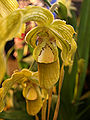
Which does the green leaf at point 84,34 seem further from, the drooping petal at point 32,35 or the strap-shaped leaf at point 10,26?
the strap-shaped leaf at point 10,26

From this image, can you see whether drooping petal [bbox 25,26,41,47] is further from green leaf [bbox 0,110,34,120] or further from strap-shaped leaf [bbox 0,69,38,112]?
green leaf [bbox 0,110,34,120]

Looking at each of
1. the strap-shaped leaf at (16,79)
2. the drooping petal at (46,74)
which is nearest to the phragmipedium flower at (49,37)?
the drooping petal at (46,74)

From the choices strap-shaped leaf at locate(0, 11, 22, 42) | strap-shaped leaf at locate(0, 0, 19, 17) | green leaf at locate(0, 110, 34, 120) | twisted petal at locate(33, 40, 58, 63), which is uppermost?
strap-shaped leaf at locate(0, 0, 19, 17)

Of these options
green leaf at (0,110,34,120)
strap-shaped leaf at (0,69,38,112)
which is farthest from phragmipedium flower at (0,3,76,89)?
green leaf at (0,110,34,120)

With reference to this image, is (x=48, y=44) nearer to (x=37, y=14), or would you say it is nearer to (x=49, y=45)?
(x=49, y=45)

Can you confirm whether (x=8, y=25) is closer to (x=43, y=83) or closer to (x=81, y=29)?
(x=43, y=83)
